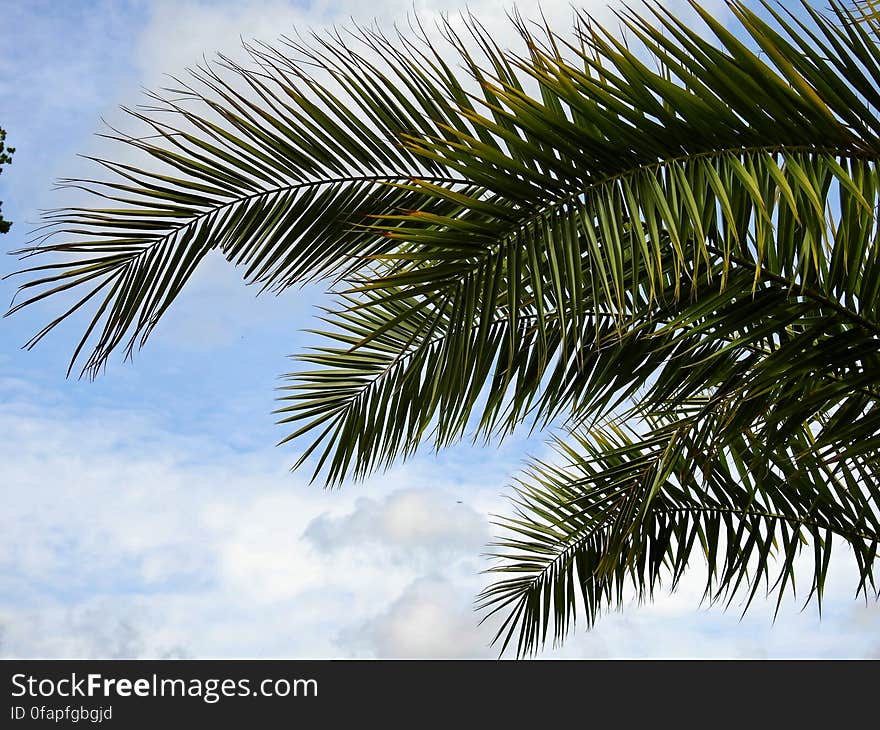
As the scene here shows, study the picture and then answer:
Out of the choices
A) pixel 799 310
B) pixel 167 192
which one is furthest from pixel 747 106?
pixel 167 192

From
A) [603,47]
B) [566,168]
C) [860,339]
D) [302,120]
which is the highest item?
[302,120]

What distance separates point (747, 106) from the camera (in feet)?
6.50

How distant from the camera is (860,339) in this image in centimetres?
271

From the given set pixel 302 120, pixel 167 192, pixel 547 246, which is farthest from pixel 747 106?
pixel 167 192
